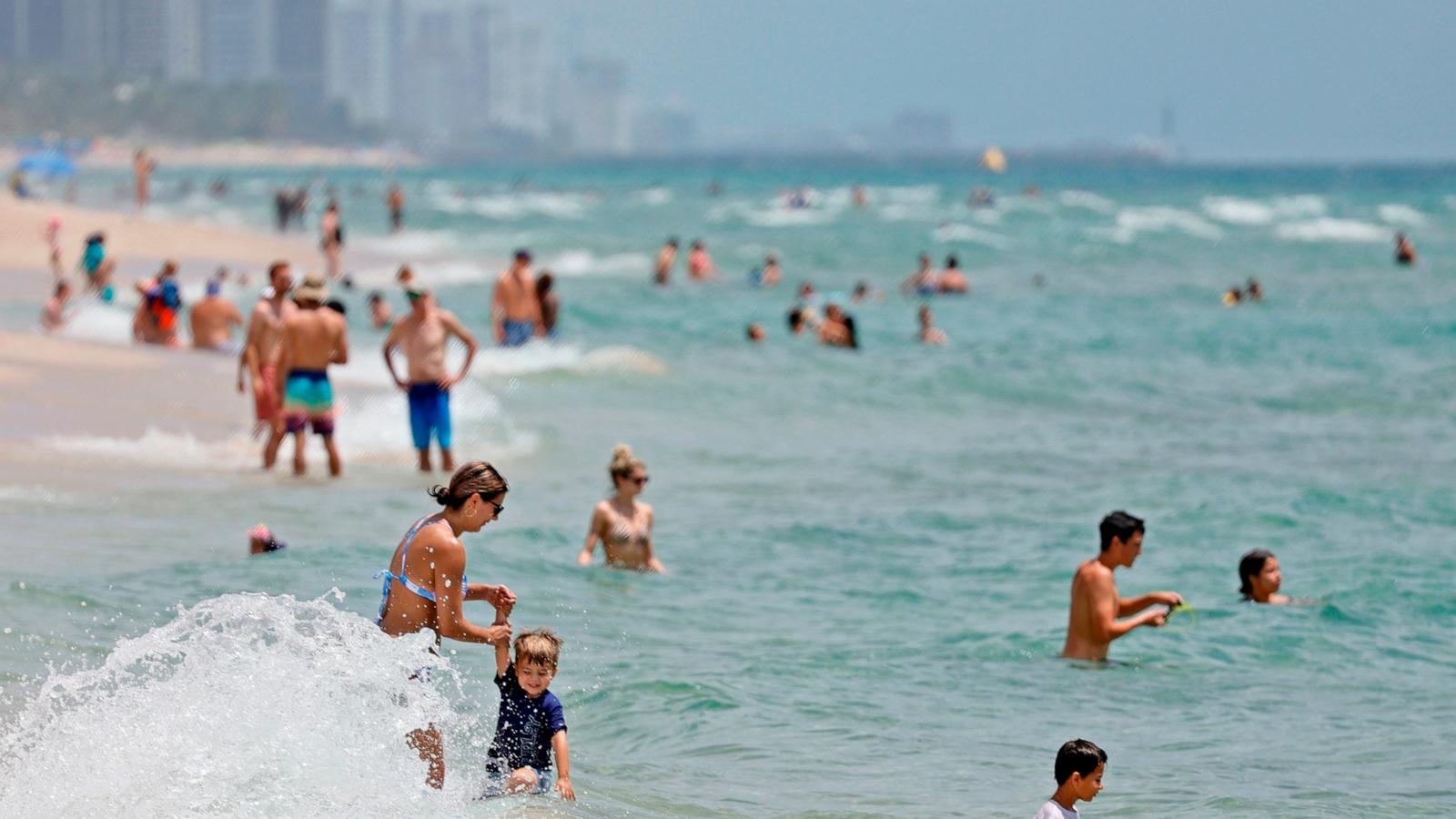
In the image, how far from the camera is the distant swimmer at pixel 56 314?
20.7m

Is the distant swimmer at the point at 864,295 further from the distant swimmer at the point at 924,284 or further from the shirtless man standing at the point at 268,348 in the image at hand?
the shirtless man standing at the point at 268,348

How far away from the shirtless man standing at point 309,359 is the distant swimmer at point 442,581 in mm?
5989

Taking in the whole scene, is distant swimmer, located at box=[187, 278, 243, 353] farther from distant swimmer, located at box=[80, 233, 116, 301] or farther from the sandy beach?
distant swimmer, located at box=[80, 233, 116, 301]

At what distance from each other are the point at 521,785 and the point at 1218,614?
517 cm

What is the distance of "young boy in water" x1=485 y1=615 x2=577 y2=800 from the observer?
5977 millimetres

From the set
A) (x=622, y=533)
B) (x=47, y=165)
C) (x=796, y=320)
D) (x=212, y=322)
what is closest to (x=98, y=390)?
(x=212, y=322)

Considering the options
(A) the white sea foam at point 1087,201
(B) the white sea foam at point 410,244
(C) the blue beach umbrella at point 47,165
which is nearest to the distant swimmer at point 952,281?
(B) the white sea foam at point 410,244

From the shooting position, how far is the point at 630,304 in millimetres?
29594

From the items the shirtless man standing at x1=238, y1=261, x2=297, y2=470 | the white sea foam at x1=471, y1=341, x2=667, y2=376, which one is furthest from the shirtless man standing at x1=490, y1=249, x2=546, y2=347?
the shirtless man standing at x1=238, y1=261, x2=297, y2=470

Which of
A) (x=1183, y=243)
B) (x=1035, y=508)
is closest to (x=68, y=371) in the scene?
(x=1035, y=508)

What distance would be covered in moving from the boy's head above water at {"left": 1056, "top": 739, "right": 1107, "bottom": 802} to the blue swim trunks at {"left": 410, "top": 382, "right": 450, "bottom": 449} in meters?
7.61

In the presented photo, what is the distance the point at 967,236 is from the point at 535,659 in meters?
47.2

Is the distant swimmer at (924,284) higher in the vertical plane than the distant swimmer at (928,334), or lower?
higher

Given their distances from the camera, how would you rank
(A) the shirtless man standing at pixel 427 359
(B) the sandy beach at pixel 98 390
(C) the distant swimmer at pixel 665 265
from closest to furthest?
(A) the shirtless man standing at pixel 427 359 → (B) the sandy beach at pixel 98 390 → (C) the distant swimmer at pixel 665 265
